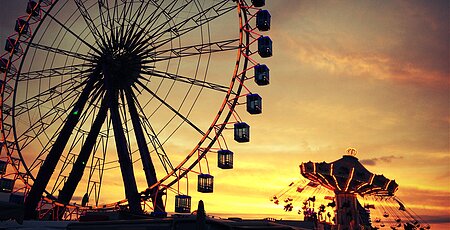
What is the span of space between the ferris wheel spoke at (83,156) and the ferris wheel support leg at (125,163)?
118 centimetres

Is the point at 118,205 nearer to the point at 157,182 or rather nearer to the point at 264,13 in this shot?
the point at 157,182

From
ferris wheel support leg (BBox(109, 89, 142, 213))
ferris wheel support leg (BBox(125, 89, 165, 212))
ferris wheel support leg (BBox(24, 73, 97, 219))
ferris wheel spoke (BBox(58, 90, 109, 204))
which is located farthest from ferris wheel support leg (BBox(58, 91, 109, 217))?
ferris wheel support leg (BBox(125, 89, 165, 212))

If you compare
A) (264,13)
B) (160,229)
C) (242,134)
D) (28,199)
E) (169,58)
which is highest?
(264,13)

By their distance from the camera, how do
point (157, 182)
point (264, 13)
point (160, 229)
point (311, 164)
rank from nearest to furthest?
point (160, 229) → point (157, 182) → point (264, 13) → point (311, 164)

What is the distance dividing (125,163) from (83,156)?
12.3 ft

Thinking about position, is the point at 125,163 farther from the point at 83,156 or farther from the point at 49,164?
the point at 49,164

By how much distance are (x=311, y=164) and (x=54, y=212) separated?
106ft

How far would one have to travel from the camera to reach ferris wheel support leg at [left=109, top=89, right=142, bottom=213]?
100ft

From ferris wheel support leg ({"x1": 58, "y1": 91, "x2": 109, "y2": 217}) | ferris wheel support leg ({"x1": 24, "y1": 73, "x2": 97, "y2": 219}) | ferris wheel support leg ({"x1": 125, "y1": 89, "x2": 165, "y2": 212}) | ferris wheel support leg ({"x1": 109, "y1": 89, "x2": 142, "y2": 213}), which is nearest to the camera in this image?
ferris wheel support leg ({"x1": 109, "y1": 89, "x2": 142, "y2": 213})

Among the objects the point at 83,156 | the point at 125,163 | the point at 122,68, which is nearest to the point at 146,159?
the point at 125,163

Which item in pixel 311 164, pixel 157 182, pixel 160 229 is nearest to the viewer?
pixel 160 229

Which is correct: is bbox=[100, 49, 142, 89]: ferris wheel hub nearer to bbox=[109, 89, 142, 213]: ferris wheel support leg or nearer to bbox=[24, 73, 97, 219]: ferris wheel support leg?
bbox=[109, 89, 142, 213]: ferris wheel support leg

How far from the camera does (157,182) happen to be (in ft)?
103

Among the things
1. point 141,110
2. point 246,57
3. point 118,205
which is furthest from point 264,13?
point 118,205
